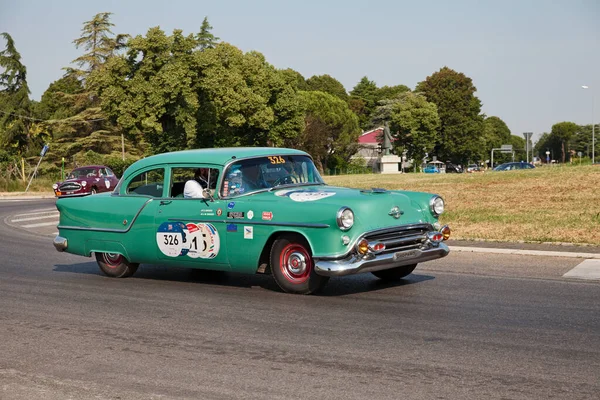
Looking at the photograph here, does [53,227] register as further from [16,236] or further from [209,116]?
[209,116]

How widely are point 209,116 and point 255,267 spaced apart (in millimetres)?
53151

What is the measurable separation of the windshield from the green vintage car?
0.01m

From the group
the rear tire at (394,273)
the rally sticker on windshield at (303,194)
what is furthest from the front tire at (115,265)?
the rear tire at (394,273)

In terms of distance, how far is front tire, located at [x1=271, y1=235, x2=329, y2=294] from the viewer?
952 centimetres

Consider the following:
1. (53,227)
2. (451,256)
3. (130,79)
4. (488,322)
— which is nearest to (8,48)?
(130,79)

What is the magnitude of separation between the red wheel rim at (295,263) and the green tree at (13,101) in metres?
72.9

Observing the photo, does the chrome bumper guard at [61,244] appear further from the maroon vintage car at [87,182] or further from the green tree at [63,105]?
the green tree at [63,105]

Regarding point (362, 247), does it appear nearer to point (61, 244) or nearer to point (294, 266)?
point (294, 266)

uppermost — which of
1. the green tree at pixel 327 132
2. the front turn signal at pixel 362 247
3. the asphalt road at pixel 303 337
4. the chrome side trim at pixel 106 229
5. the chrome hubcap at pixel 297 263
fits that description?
the green tree at pixel 327 132

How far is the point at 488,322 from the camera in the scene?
795 centimetres

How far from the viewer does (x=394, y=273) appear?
35.1 feet

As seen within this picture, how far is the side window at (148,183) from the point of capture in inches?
437

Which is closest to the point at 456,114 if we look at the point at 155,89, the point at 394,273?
the point at 155,89

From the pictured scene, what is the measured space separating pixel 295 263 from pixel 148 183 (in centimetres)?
270
